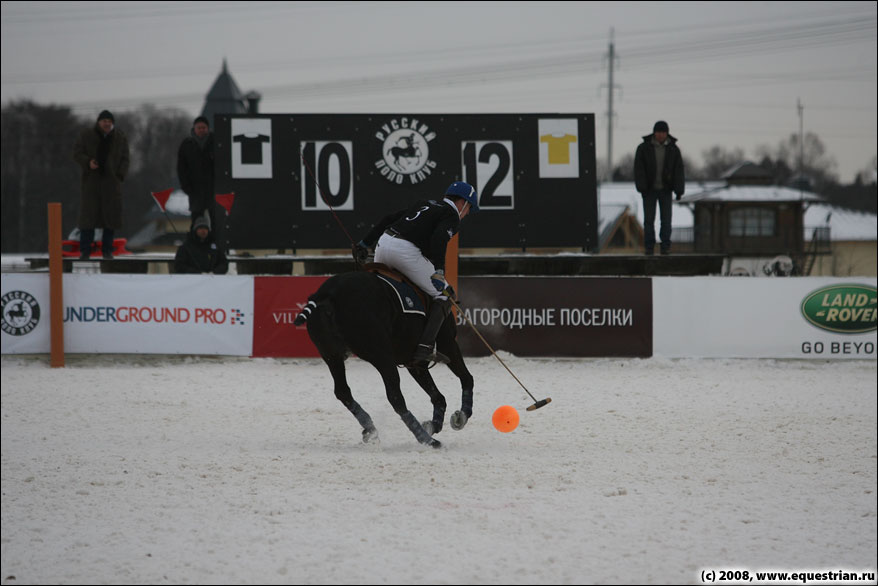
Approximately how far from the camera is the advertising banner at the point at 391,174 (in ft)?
52.2

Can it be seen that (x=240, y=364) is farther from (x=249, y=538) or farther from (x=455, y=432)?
(x=249, y=538)

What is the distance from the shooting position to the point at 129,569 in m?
5.31

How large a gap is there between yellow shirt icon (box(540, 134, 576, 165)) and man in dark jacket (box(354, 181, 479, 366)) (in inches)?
287

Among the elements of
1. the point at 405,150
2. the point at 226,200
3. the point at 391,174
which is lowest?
the point at 226,200

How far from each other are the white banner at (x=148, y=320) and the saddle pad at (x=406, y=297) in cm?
713

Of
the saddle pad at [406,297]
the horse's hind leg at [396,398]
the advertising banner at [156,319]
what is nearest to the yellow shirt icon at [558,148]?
the advertising banner at [156,319]

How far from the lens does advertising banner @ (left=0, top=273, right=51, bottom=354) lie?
50.9 feet

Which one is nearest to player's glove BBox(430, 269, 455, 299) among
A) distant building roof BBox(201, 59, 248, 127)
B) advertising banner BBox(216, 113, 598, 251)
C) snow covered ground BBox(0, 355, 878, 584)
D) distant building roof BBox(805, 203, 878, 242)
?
snow covered ground BBox(0, 355, 878, 584)

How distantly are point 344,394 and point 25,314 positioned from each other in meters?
8.97

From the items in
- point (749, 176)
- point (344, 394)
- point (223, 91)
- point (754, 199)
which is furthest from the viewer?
point (223, 91)

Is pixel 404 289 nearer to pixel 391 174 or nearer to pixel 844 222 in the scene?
pixel 391 174

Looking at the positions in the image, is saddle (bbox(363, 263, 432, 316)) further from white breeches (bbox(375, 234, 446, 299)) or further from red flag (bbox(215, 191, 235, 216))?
red flag (bbox(215, 191, 235, 216))

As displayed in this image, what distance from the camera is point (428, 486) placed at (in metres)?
7.16

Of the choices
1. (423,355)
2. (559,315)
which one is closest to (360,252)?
(423,355)
